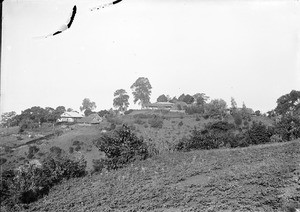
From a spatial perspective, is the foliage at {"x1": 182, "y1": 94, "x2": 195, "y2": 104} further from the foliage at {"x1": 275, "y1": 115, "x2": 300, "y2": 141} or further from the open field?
the open field

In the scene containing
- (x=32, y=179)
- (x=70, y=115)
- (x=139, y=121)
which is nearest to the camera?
(x=32, y=179)

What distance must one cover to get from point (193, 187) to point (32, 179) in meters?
9.10

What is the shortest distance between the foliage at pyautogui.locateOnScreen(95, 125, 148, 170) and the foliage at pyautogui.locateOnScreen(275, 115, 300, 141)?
13202 mm

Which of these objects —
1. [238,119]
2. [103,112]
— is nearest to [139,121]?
[238,119]

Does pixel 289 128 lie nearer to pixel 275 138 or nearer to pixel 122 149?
pixel 275 138

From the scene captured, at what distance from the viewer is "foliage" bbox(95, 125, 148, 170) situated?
2002 cm

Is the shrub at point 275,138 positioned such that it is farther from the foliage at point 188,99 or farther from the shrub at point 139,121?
the foliage at point 188,99

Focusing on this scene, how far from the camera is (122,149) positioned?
20578mm

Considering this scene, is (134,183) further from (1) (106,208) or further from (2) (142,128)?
(2) (142,128)

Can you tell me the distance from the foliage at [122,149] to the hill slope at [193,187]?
4.69 feet

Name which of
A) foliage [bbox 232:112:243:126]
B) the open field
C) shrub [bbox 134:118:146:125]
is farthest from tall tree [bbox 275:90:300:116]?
the open field

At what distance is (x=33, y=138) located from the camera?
1473 inches

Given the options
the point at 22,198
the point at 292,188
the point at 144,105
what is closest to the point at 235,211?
the point at 292,188

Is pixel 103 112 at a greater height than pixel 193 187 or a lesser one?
greater
